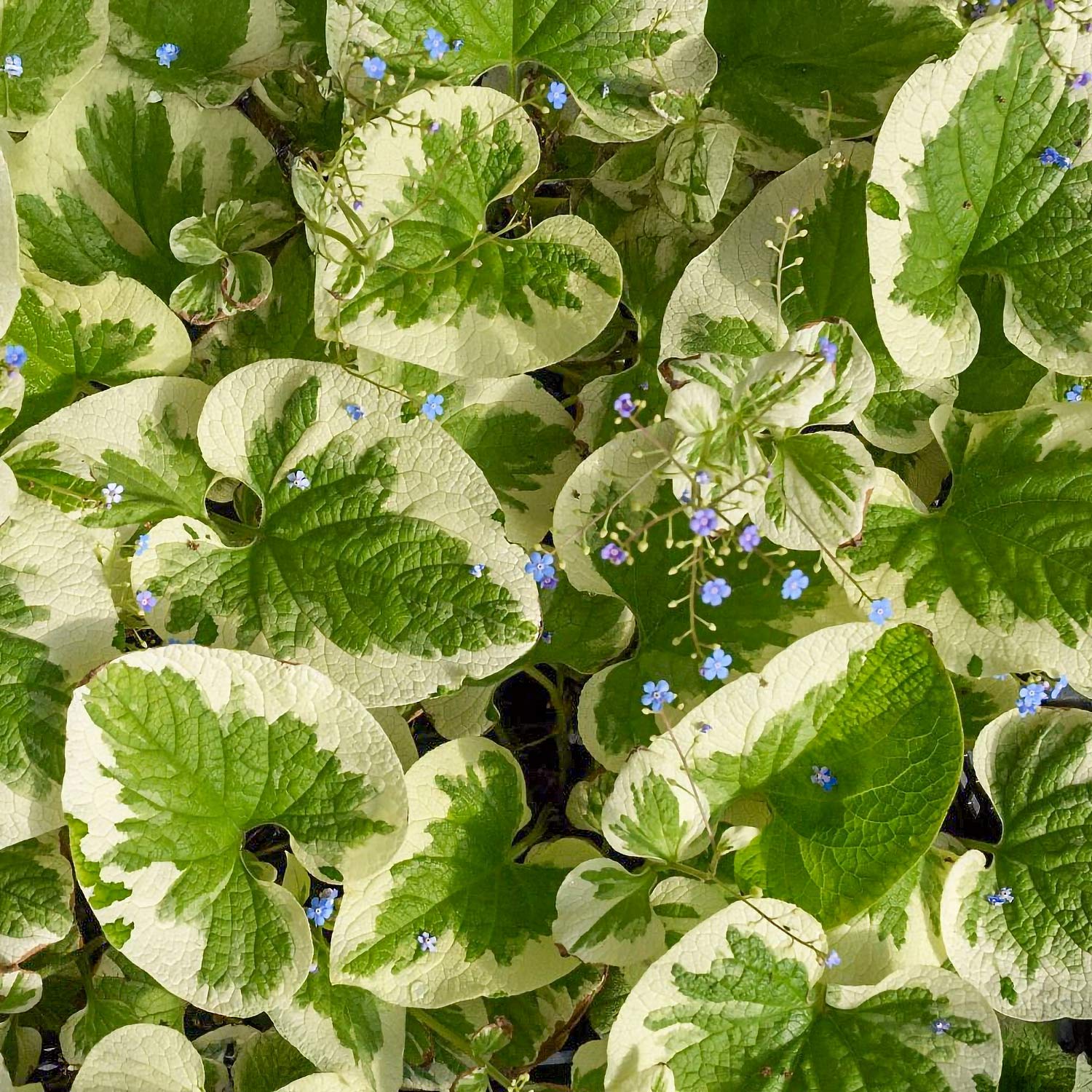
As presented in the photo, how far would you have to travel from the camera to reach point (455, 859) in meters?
1.09

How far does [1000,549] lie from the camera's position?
1.06 m

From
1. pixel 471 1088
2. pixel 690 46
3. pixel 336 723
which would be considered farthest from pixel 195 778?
pixel 690 46

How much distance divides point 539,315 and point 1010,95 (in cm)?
53

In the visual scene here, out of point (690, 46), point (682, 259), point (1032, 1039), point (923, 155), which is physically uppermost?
point (690, 46)

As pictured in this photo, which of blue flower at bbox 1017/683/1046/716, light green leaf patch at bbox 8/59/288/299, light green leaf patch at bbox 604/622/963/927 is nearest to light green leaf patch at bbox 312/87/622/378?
light green leaf patch at bbox 8/59/288/299

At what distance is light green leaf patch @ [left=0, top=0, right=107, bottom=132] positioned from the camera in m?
1.06

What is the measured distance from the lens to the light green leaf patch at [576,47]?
103cm

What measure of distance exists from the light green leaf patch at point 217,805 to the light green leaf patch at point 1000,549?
1.85 ft

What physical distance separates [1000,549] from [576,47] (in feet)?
2.30

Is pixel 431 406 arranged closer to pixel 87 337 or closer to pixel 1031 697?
pixel 87 337

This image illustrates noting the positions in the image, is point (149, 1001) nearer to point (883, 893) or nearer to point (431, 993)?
point (431, 993)

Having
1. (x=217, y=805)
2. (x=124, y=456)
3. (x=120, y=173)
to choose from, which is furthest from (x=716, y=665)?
(x=120, y=173)

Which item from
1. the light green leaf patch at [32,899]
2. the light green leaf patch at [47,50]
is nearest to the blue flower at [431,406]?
the light green leaf patch at [47,50]

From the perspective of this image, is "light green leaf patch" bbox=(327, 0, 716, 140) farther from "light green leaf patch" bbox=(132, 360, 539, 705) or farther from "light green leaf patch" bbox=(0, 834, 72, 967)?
"light green leaf patch" bbox=(0, 834, 72, 967)
